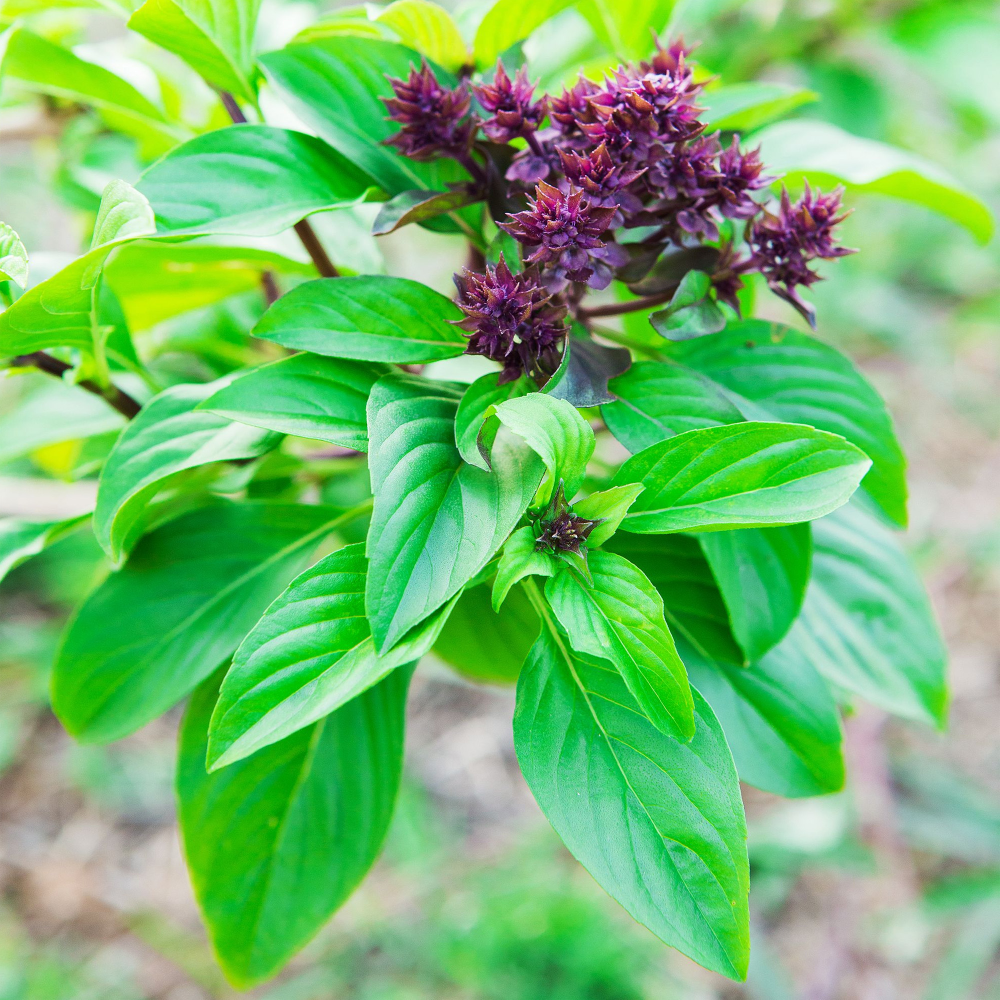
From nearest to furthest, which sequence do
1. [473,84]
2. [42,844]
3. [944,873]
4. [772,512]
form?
[772,512] → [473,84] → [944,873] → [42,844]

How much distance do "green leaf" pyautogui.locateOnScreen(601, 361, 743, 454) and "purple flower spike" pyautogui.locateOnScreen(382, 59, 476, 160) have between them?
175mm

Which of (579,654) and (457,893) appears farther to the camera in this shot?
(457,893)

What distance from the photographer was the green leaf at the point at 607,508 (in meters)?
0.41

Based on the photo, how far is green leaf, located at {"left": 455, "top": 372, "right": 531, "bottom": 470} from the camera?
41 centimetres

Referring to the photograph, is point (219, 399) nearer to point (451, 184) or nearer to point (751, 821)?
point (451, 184)

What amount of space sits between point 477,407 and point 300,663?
16 cm

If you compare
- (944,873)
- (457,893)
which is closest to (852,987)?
(944,873)

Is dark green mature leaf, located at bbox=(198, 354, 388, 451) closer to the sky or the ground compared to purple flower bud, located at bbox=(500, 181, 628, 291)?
closer to the ground

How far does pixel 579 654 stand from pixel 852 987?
136 cm

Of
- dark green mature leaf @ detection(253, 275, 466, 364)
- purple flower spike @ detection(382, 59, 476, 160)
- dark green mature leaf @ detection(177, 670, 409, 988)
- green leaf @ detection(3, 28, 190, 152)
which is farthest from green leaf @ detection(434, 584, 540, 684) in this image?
green leaf @ detection(3, 28, 190, 152)

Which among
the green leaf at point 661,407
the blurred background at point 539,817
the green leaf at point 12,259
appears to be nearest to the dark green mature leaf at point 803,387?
the green leaf at point 661,407

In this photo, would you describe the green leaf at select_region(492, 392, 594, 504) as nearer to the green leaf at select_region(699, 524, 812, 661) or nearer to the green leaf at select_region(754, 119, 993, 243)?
the green leaf at select_region(699, 524, 812, 661)

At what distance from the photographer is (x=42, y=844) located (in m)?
1.64

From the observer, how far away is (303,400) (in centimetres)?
43
